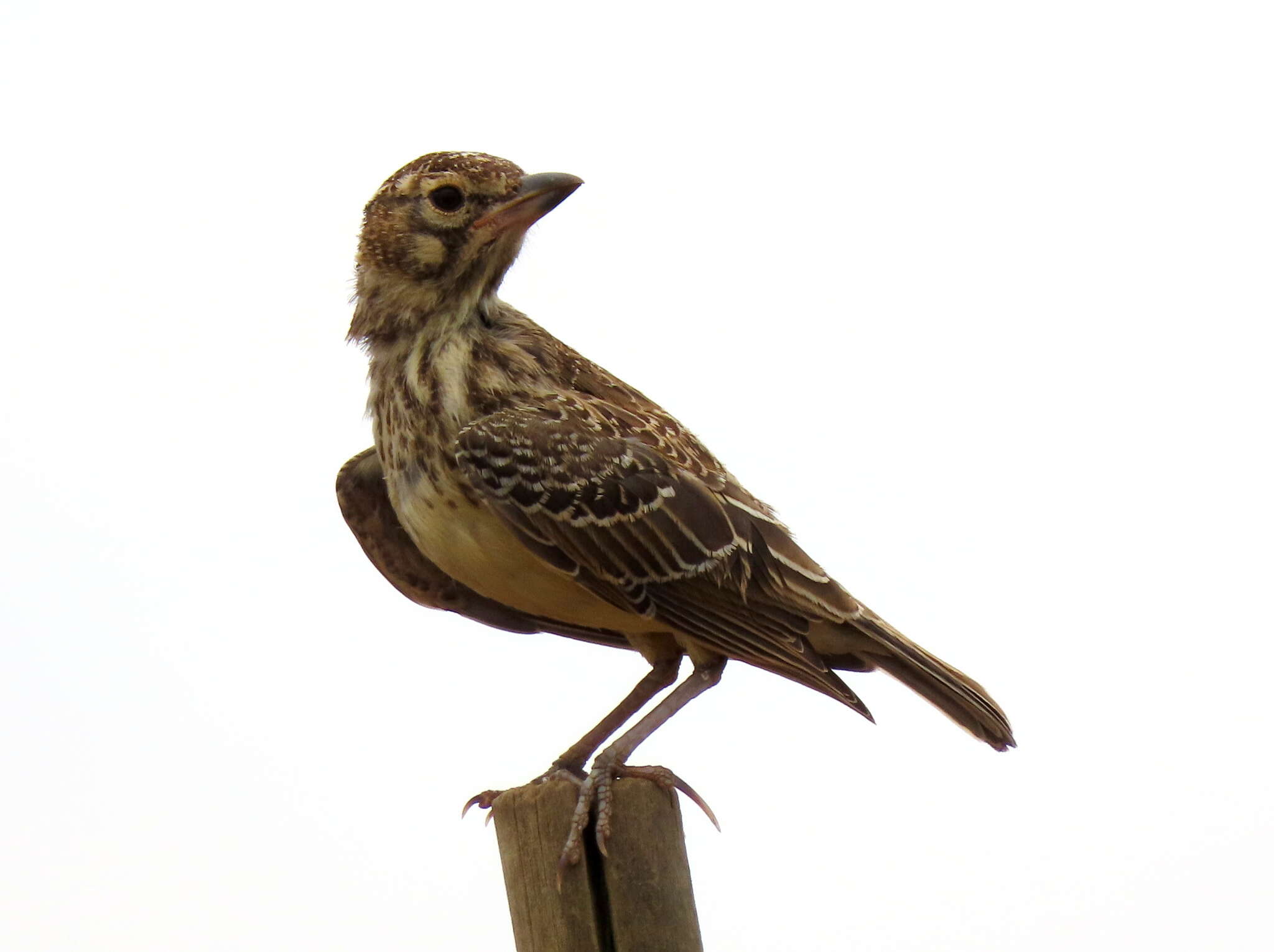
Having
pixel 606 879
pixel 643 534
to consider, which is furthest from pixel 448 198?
pixel 606 879

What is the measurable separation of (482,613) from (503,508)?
4.87ft

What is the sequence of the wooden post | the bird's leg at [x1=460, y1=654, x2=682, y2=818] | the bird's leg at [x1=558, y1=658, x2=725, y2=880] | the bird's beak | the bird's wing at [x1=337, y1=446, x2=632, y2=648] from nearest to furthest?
the wooden post < the bird's leg at [x1=558, y1=658, x2=725, y2=880] < the bird's leg at [x1=460, y1=654, x2=682, y2=818] < the bird's beak < the bird's wing at [x1=337, y1=446, x2=632, y2=648]

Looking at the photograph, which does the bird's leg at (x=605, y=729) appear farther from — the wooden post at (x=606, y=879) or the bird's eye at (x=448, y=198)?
the bird's eye at (x=448, y=198)

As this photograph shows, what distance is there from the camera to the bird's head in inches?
295

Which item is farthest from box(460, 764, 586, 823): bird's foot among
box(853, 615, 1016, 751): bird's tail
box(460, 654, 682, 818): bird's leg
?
box(853, 615, 1016, 751): bird's tail

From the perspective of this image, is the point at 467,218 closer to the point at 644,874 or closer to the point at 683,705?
the point at 683,705

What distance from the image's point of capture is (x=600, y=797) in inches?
220

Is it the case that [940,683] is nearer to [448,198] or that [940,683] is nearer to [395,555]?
[395,555]

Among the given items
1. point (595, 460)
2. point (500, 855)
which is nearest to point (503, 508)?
point (595, 460)

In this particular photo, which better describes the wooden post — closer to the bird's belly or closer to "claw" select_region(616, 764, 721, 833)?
"claw" select_region(616, 764, 721, 833)

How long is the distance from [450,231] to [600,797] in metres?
3.12

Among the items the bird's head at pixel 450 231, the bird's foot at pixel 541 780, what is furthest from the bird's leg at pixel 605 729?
the bird's head at pixel 450 231

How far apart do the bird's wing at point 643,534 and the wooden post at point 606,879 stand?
1268 millimetres

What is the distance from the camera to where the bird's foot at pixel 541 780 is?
19.4ft
